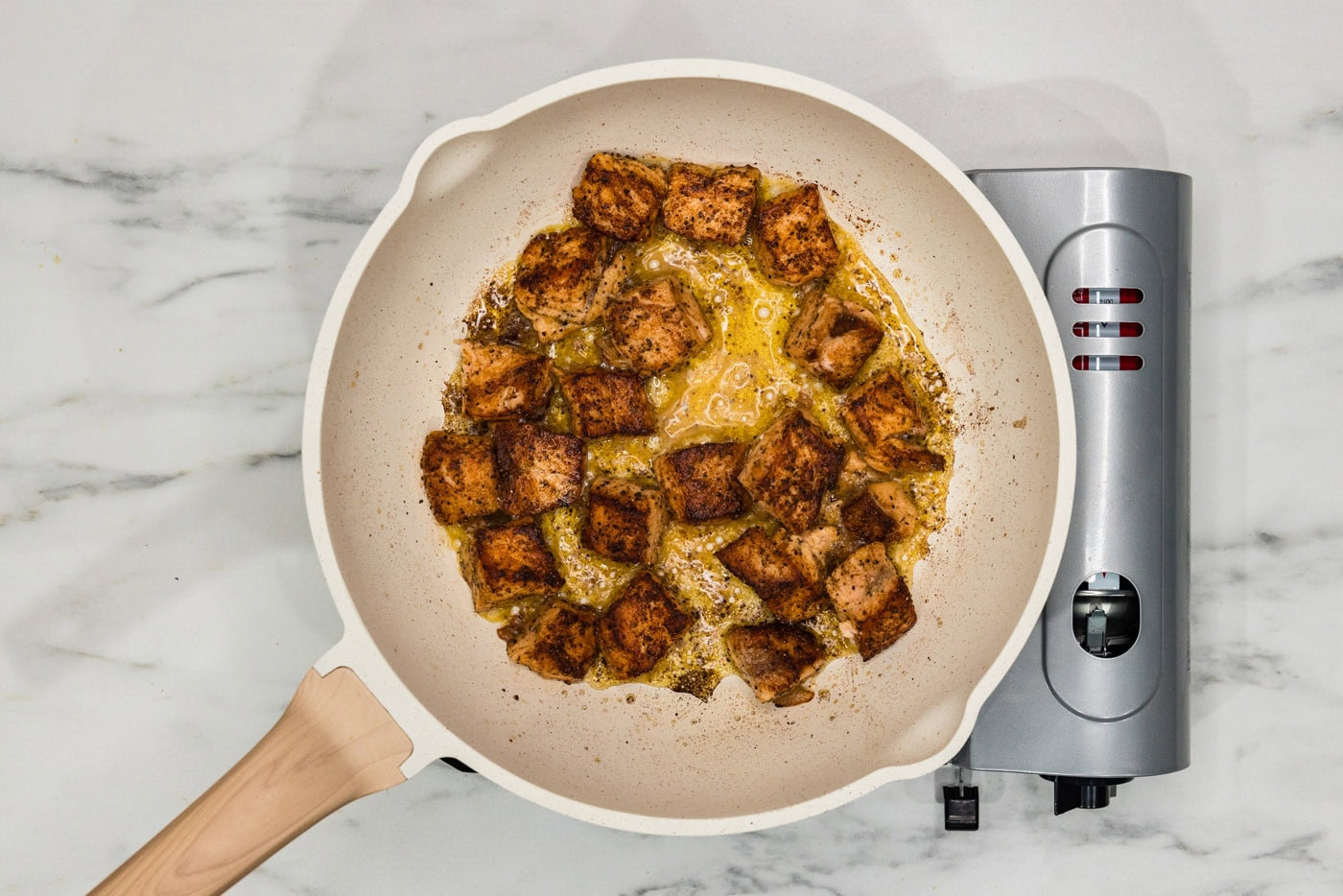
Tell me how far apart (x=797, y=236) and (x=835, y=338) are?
161mm

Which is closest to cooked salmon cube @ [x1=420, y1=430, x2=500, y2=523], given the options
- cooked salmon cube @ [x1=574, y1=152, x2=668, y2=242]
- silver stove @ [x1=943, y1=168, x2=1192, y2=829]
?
cooked salmon cube @ [x1=574, y1=152, x2=668, y2=242]

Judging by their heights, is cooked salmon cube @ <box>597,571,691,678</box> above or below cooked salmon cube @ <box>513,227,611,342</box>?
below

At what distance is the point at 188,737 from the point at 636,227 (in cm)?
112

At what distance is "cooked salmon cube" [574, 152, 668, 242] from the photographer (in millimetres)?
1407

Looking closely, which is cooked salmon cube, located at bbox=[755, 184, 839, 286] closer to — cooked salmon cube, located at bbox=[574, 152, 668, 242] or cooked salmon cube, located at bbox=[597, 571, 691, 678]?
cooked salmon cube, located at bbox=[574, 152, 668, 242]

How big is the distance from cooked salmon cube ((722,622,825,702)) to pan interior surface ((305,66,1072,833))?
73 millimetres

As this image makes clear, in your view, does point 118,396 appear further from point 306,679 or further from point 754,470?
point 754,470

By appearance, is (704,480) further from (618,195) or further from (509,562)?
(618,195)

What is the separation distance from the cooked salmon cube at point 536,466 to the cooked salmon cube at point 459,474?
0.06 ft

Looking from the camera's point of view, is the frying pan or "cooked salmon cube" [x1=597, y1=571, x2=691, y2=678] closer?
the frying pan

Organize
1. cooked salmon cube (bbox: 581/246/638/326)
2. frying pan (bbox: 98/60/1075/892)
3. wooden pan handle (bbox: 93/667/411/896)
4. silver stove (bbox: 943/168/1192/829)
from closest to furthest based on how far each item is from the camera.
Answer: wooden pan handle (bbox: 93/667/411/896) → frying pan (bbox: 98/60/1075/892) → silver stove (bbox: 943/168/1192/829) → cooked salmon cube (bbox: 581/246/638/326)

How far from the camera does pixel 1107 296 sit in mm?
1359

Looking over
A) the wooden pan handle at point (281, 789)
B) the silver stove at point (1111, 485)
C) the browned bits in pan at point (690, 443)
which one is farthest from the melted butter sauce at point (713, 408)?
the wooden pan handle at point (281, 789)

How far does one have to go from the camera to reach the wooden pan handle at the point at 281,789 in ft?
3.65
